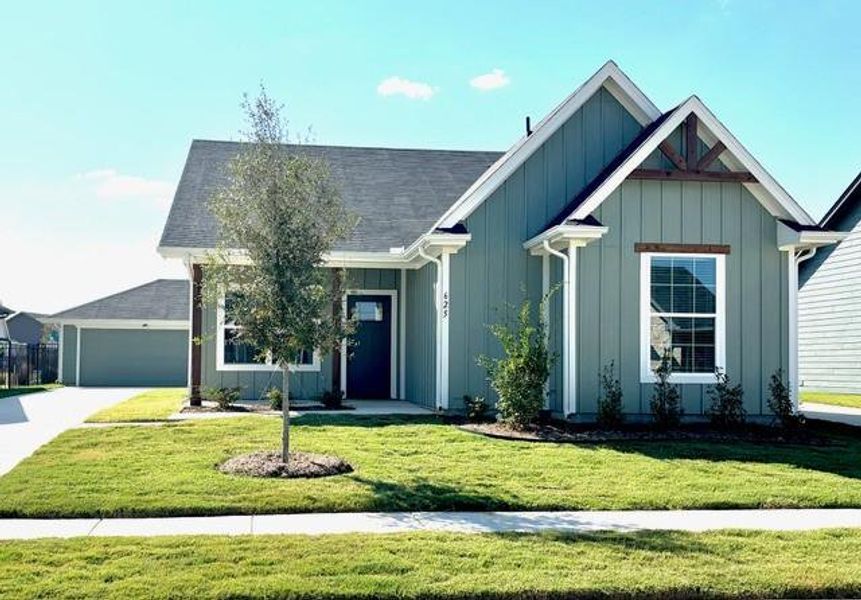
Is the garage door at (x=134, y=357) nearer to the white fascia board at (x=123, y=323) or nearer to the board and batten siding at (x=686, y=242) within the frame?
the white fascia board at (x=123, y=323)

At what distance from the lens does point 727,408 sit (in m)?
13.8

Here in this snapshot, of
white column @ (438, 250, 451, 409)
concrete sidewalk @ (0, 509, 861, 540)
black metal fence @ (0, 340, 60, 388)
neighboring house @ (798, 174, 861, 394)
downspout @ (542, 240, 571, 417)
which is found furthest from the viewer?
black metal fence @ (0, 340, 60, 388)

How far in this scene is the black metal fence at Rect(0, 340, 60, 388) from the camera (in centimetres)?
2902

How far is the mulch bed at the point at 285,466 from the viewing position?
9602mm

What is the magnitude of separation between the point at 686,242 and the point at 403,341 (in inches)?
272

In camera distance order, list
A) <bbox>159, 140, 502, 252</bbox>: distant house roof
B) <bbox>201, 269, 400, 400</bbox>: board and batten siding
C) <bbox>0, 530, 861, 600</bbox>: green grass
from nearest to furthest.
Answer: <bbox>0, 530, 861, 600</bbox>: green grass
<bbox>201, 269, 400, 400</bbox>: board and batten siding
<bbox>159, 140, 502, 252</bbox>: distant house roof

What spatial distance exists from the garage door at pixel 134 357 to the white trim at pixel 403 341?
1305cm

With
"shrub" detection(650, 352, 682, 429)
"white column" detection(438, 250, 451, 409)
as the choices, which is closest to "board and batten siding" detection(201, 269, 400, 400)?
"white column" detection(438, 250, 451, 409)

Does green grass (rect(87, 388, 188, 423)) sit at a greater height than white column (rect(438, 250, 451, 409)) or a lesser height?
lesser

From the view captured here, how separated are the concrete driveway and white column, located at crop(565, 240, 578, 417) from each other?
7748 mm

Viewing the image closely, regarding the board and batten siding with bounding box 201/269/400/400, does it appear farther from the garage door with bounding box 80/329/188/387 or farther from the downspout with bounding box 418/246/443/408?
the garage door with bounding box 80/329/188/387

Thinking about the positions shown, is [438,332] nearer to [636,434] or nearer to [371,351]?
[636,434]

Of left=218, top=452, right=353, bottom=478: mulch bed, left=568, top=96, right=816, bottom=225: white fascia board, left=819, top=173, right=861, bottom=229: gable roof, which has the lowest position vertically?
left=218, top=452, right=353, bottom=478: mulch bed

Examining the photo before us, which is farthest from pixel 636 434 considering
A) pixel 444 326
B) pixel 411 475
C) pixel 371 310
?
pixel 371 310
